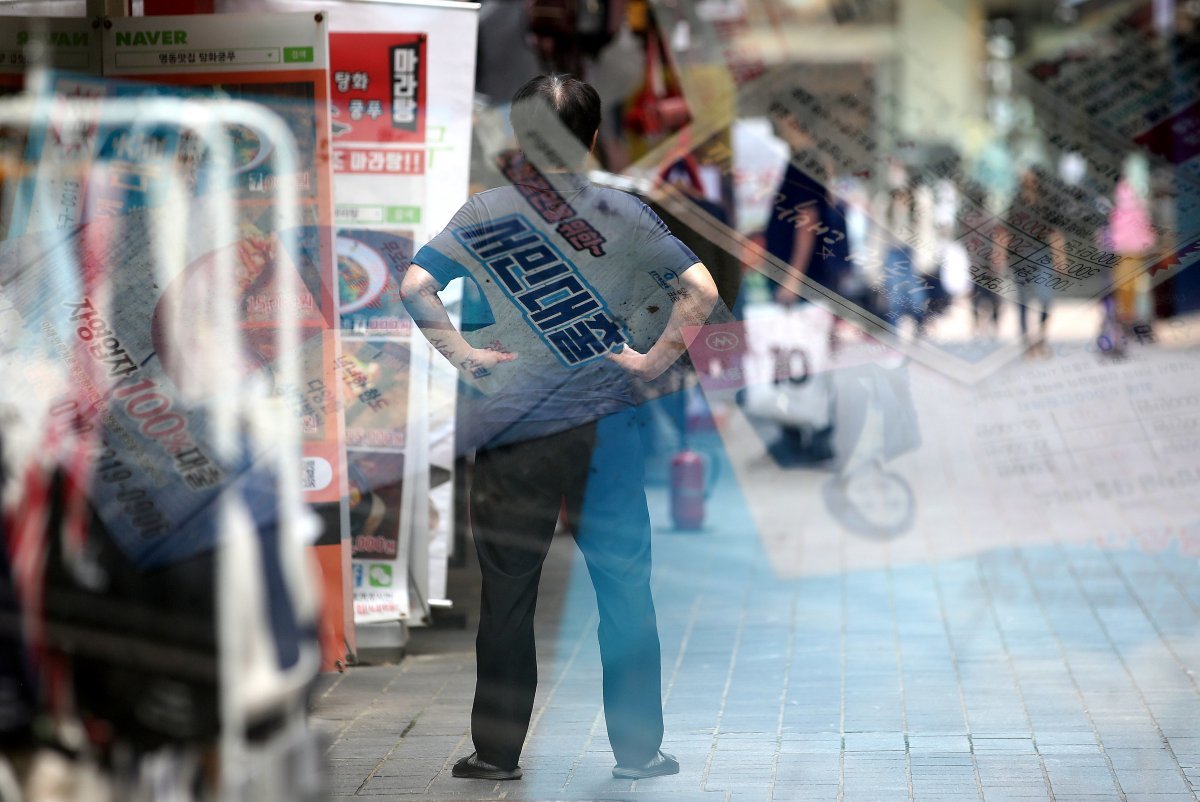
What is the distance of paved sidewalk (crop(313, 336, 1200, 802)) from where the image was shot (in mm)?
3943

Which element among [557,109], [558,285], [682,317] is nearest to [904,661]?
[682,317]

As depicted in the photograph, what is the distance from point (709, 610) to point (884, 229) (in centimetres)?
162

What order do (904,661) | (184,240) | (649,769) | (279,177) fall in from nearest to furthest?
(649,769) → (184,240) → (279,177) → (904,661)

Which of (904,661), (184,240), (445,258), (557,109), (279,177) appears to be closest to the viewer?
(557,109)

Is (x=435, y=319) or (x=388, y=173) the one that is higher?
(x=388, y=173)

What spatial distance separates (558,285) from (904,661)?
6.92 ft

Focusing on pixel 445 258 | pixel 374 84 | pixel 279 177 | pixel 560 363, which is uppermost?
pixel 374 84

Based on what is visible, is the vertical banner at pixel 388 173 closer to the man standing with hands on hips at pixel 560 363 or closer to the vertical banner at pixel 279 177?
the vertical banner at pixel 279 177

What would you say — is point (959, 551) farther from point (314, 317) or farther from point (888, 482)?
point (314, 317)

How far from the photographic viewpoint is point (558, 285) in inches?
148

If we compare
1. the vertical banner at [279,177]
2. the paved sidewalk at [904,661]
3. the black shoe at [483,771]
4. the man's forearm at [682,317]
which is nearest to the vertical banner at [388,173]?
the vertical banner at [279,177]

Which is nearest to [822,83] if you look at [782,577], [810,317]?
[810,317]

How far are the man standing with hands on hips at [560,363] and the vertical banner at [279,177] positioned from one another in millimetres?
846

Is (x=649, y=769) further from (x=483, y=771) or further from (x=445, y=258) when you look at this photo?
(x=445, y=258)
